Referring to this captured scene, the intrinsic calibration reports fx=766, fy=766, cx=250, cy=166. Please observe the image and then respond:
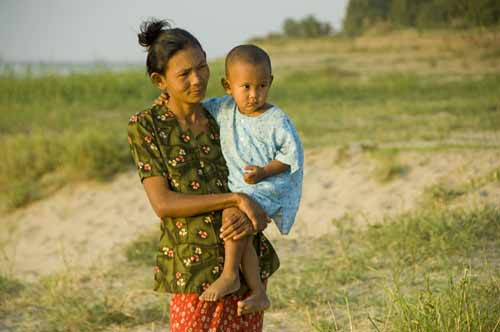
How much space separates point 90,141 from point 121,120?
10.4ft

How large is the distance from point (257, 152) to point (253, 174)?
114 millimetres

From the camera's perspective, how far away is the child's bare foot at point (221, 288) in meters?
2.50

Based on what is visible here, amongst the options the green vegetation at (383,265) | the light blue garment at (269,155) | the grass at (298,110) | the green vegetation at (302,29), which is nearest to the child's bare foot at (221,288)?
the light blue garment at (269,155)

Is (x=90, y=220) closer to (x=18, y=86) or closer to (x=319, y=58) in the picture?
(x=18, y=86)

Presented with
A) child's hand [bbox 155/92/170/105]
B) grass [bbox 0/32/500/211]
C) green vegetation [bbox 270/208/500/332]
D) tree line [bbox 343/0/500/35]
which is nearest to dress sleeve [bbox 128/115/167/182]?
child's hand [bbox 155/92/170/105]

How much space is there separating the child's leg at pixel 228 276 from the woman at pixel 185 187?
34 mm

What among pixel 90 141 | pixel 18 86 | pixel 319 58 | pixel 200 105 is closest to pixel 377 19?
pixel 319 58

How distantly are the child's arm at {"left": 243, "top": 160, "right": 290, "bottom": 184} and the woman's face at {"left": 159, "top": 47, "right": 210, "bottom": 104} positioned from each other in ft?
0.99

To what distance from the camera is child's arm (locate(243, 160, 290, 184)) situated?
99.5 inches

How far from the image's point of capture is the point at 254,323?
2.75 m

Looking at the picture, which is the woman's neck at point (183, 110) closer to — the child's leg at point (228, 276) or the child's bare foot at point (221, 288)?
the child's leg at point (228, 276)

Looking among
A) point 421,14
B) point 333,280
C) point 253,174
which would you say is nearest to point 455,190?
point 333,280

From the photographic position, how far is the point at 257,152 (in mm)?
2609

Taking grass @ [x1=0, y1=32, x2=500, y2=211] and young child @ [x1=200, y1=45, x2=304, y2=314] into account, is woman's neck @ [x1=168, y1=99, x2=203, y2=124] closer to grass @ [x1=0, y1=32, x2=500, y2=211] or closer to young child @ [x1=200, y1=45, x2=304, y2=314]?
young child @ [x1=200, y1=45, x2=304, y2=314]
